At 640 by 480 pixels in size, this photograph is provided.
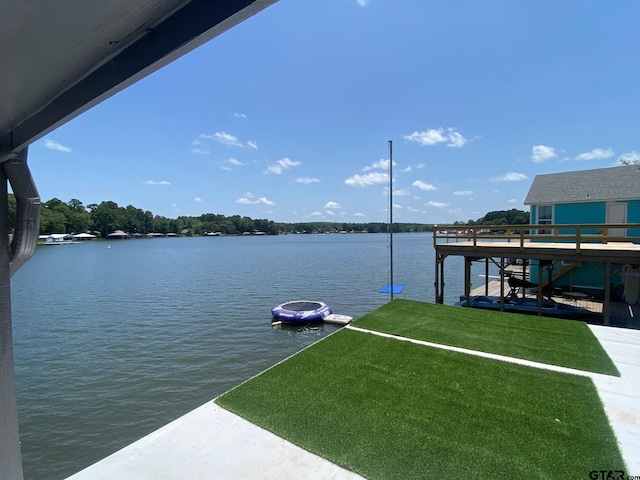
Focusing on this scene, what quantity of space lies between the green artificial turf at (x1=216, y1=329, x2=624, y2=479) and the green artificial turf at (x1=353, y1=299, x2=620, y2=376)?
2.56ft

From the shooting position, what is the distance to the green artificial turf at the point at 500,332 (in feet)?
20.9

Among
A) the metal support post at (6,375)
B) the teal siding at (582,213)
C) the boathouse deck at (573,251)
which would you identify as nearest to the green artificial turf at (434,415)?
the metal support post at (6,375)

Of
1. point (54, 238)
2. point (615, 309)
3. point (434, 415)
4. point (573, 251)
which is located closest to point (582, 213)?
point (615, 309)

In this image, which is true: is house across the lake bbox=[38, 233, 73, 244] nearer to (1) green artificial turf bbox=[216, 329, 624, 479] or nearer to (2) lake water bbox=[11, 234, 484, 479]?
(2) lake water bbox=[11, 234, 484, 479]

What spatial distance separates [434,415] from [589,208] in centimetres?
1372

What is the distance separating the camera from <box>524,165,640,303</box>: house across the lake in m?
12.9

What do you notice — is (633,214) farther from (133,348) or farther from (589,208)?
(133,348)

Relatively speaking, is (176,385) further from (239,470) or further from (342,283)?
(342,283)

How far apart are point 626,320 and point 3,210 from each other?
14.0m

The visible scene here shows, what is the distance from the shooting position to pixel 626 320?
33.0 ft

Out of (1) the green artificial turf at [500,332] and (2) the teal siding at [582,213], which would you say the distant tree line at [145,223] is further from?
(1) the green artificial turf at [500,332]

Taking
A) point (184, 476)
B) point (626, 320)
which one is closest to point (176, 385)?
point (184, 476)

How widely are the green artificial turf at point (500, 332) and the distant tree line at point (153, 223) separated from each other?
144 ft

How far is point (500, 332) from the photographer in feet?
25.8
